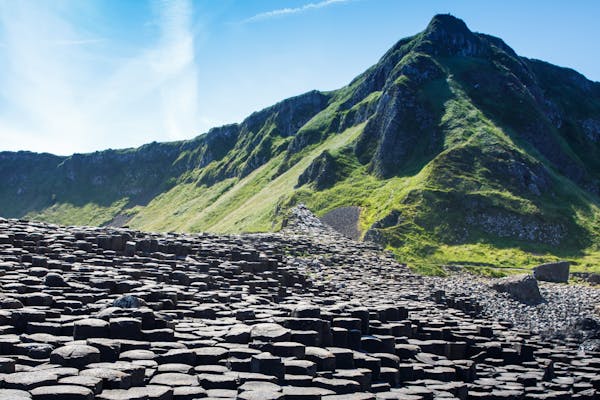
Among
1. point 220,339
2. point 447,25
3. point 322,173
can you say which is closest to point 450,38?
point 447,25

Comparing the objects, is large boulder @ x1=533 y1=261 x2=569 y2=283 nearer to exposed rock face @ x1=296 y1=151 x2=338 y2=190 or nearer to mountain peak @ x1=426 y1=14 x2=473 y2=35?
exposed rock face @ x1=296 y1=151 x2=338 y2=190

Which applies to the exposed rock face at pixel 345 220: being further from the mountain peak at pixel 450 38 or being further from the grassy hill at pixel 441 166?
the mountain peak at pixel 450 38

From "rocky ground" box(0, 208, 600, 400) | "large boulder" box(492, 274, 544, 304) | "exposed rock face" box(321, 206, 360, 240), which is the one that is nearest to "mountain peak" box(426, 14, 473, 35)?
"exposed rock face" box(321, 206, 360, 240)

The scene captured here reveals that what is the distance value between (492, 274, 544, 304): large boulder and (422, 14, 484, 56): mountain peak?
10518cm

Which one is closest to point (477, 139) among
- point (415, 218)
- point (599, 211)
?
point (599, 211)

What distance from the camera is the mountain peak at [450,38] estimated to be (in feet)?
452

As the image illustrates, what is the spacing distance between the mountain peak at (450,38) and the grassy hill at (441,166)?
0.37 meters

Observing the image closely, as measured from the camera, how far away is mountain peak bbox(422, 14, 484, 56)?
452ft

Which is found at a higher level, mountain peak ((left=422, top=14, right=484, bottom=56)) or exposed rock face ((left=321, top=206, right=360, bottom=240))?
mountain peak ((left=422, top=14, right=484, bottom=56))

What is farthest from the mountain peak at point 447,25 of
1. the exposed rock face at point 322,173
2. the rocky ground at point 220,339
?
the rocky ground at point 220,339

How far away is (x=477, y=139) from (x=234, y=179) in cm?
9200

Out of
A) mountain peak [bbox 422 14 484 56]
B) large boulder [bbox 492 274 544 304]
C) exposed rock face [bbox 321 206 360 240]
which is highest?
mountain peak [bbox 422 14 484 56]

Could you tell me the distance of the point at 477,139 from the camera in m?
95.2

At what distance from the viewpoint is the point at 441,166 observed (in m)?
87.4
